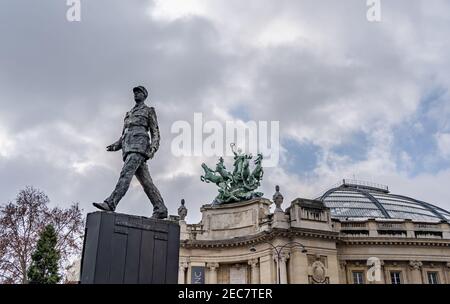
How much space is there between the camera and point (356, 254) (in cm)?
4134

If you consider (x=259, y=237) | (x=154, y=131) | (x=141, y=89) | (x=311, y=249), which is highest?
(x=259, y=237)

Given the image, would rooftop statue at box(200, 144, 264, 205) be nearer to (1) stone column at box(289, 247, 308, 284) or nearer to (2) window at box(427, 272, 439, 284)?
(1) stone column at box(289, 247, 308, 284)

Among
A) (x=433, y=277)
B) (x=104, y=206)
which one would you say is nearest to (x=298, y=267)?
(x=433, y=277)

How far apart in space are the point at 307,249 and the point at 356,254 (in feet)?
17.6

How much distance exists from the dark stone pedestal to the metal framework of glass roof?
42853 millimetres

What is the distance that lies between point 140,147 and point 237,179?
36.5 meters

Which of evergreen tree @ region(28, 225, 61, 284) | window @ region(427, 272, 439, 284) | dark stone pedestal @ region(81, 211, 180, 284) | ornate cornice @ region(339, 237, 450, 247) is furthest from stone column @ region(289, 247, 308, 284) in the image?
dark stone pedestal @ region(81, 211, 180, 284)

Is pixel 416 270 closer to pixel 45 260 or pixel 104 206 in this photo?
pixel 45 260

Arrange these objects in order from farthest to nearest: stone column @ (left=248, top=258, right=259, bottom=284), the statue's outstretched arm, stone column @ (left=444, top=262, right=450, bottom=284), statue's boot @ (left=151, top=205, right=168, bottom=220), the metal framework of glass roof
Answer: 1. the metal framework of glass roof
2. stone column @ (left=444, top=262, right=450, bottom=284)
3. stone column @ (left=248, top=258, right=259, bottom=284)
4. the statue's outstretched arm
5. statue's boot @ (left=151, top=205, right=168, bottom=220)

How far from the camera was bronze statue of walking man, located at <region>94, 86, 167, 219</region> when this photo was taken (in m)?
10.6

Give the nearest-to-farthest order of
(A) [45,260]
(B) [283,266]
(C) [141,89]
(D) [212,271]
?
(C) [141,89] < (A) [45,260] < (B) [283,266] < (D) [212,271]

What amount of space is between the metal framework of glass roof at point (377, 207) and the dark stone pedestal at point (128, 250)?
4285 cm

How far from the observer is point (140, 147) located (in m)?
11.0
